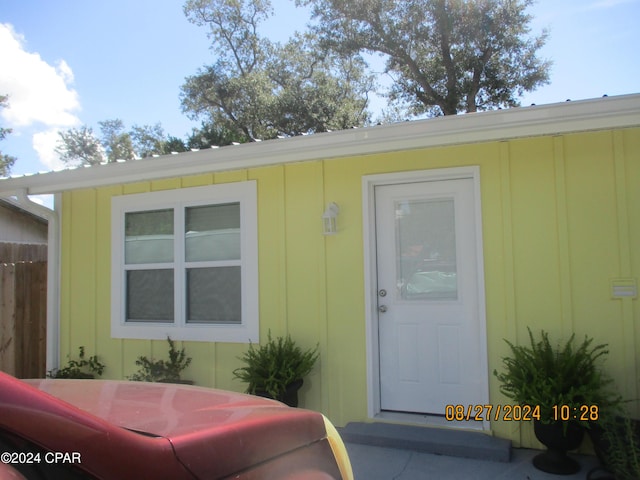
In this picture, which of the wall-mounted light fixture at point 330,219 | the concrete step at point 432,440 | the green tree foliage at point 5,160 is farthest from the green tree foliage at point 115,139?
the concrete step at point 432,440

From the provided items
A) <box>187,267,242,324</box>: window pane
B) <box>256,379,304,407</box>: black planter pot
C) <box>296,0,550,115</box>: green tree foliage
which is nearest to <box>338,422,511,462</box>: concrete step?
<box>256,379,304,407</box>: black planter pot

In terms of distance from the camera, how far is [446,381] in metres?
3.93

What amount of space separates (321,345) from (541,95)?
48.6ft

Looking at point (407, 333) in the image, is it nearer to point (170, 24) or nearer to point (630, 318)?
point (630, 318)

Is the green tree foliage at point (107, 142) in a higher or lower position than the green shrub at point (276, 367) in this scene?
higher

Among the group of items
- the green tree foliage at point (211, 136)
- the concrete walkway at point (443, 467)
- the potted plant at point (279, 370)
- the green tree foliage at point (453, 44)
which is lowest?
the concrete walkway at point (443, 467)

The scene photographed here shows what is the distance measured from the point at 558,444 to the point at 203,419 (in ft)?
8.99

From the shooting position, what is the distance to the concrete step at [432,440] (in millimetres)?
3414

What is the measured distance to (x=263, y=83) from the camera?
18875 millimetres

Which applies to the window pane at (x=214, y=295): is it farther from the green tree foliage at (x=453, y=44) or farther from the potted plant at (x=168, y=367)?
the green tree foliage at (x=453, y=44)

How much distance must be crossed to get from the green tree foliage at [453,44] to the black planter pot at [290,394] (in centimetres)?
1354

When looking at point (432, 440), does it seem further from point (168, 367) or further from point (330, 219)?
point (168, 367)

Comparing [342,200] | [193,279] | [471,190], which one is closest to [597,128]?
[471,190]
